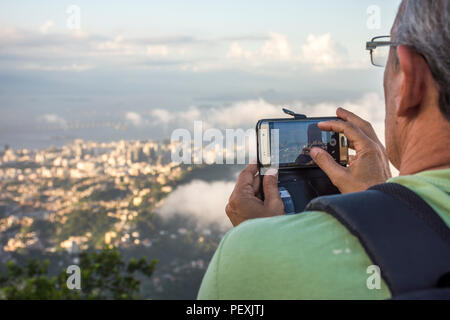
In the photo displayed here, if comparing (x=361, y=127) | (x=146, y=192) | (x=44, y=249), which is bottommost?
(x=44, y=249)

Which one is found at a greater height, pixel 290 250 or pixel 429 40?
pixel 429 40

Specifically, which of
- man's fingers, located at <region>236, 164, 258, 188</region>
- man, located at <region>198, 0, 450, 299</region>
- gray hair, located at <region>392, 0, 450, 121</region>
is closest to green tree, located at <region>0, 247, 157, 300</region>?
man's fingers, located at <region>236, 164, 258, 188</region>

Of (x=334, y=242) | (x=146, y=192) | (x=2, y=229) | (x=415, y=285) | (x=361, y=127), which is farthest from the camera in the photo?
(x=146, y=192)

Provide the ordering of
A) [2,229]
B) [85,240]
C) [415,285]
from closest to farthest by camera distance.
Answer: [415,285], [2,229], [85,240]

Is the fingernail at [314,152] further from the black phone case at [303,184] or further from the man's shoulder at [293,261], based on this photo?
the man's shoulder at [293,261]

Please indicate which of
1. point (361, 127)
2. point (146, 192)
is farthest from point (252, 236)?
point (146, 192)
